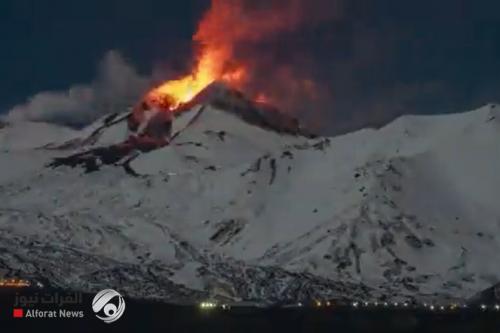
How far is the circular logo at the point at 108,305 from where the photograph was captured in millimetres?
110188

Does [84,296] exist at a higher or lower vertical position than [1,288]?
lower

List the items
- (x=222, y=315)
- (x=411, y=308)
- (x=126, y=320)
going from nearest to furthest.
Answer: (x=126, y=320)
(x=222, y=315)
(x=411, y=308)

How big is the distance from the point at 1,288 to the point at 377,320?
60.1 meters

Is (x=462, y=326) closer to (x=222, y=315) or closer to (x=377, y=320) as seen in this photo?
(x=377, y=320)

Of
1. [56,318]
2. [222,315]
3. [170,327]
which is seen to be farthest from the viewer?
[222,315]

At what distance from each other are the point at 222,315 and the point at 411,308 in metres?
32.2

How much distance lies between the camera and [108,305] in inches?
4392

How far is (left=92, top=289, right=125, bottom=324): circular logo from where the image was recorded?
11019 centimetres

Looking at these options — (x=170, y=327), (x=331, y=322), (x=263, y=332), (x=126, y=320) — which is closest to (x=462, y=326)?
(x=331, y=322)

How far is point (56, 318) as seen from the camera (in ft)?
368

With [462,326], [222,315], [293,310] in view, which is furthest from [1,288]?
[462,326]

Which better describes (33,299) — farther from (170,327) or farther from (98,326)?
(170,327)

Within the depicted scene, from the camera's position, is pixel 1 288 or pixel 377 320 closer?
pixel 1 288

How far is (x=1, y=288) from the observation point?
127m
